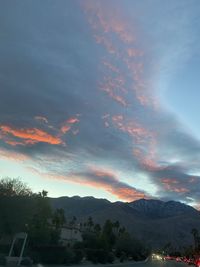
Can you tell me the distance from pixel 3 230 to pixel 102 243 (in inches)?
1597

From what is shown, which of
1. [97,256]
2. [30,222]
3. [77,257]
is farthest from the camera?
[97,256]

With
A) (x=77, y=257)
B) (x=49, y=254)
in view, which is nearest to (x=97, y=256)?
(x=77, y=257)

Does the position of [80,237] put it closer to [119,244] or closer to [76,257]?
[119,244]

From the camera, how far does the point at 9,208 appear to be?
58031 mm

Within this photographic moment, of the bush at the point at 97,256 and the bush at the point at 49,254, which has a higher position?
the bush at the point at 97,256

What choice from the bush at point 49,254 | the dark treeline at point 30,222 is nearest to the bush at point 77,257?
the dark treeline at point 30,222

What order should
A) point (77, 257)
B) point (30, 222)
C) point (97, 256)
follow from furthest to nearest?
point (97, 256) → point (77, 257) → point (30, 222)

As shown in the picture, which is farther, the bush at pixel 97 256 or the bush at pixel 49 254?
the bush at pixel 97 256

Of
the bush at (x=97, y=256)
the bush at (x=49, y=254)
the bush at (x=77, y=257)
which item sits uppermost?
the bush at (x=97, y=256)

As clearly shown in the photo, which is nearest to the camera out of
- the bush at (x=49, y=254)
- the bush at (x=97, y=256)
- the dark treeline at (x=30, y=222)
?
the dark treeline at (x=30, y=222)

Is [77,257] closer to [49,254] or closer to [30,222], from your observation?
[49,254]

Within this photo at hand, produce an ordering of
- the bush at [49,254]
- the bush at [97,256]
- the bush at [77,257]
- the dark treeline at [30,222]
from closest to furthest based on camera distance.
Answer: the dark treeline at [30,222] < the bush at [49,254] < the bush at [77,257] < the bush at [97,256]

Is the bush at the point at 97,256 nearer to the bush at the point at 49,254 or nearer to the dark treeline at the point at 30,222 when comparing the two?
the dark treeline at the point at 30,222

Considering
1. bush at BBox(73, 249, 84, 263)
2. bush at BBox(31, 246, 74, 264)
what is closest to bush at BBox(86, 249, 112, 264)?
bush at BBox(73, 249, 84, 263)
